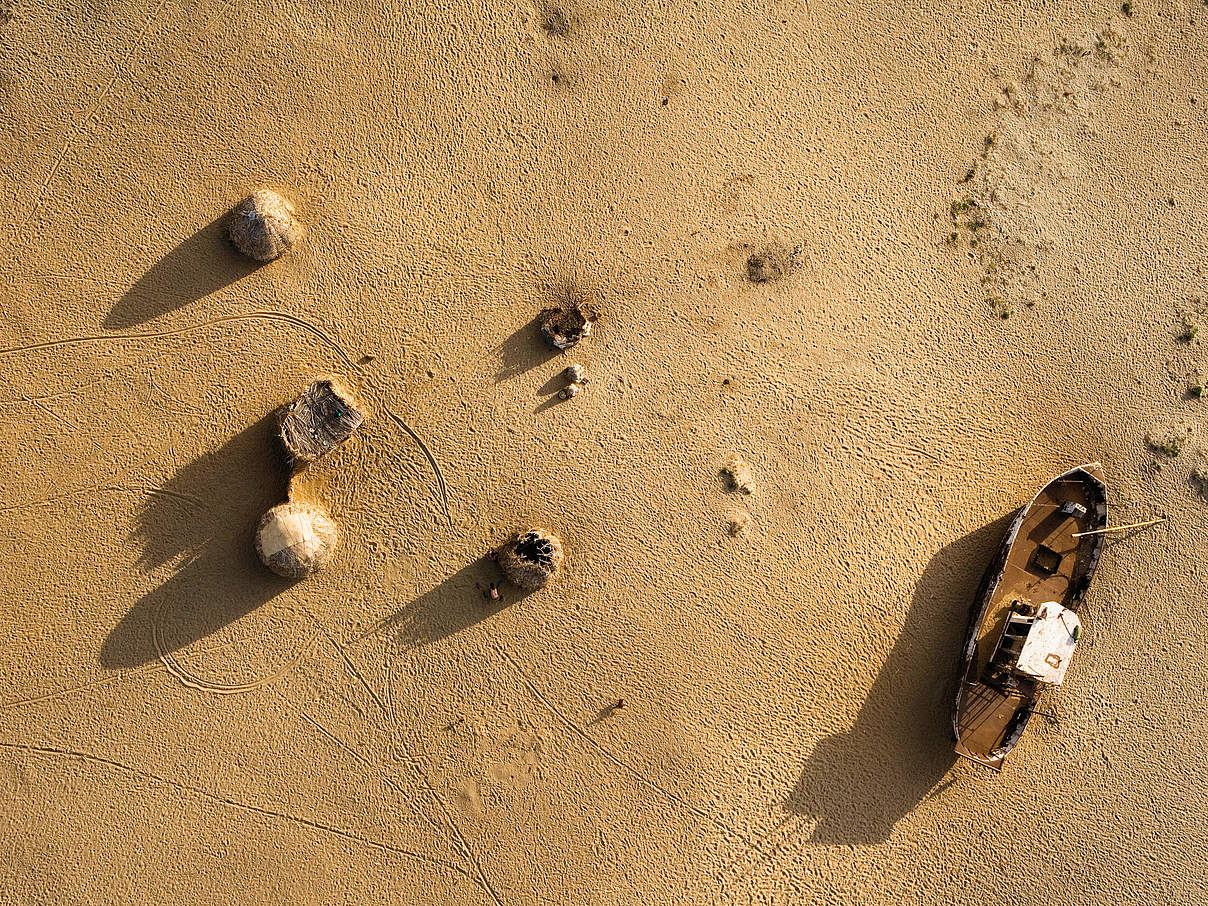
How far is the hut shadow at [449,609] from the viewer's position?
39.0 ft

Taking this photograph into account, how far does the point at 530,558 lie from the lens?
11562 millimetres

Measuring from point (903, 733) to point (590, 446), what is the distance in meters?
7.31

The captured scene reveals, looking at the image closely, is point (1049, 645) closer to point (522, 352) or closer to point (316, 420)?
point (522, 352)

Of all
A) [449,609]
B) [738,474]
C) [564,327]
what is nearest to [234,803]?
[449,609]

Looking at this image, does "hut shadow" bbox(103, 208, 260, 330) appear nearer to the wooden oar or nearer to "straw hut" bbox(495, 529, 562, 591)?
"straw hut" bbox(495, 529, 562, 591)

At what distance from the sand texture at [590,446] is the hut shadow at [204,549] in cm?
7

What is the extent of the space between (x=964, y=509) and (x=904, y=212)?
5.35 metres

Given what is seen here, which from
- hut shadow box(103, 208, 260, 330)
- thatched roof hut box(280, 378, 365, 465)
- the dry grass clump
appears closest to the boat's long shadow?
the dry grass clump

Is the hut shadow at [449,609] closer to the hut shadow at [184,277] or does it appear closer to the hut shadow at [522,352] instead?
the hut shadow at [522,352]

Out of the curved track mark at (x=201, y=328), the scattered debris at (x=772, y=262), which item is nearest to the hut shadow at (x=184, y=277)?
the curved track mark at (x=201, y=328)

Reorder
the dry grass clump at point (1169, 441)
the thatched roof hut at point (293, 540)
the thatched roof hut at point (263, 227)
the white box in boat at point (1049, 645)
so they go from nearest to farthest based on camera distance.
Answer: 1. the thatched roof hut at point (293, 540)
2. the white box in boat at point (1049, 645)
3. the thatched roof hut at point (263, 227)
4. the dry grass clump at point (1169, 441)

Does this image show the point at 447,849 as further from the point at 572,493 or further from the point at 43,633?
the point at 43,633

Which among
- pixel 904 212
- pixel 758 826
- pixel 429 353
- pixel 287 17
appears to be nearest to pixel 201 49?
pixel 287 17

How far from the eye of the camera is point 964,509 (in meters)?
12.3
